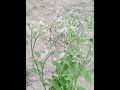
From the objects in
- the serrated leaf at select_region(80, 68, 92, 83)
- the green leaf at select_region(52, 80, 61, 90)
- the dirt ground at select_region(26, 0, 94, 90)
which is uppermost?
the dirt ground at select_region(26, 0, 94, 90)

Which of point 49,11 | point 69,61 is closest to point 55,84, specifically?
point 69,61

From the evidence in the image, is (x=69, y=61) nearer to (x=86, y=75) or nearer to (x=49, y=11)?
(x=86, y=75)

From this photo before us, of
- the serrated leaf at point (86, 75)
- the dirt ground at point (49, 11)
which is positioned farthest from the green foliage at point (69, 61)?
the dirt ground at point (49, 11)

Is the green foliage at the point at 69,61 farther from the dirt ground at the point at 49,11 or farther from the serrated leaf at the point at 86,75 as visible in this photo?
the dirt ground at the point at 49,11

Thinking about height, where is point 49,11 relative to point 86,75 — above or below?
above

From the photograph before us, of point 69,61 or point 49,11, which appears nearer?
point 69,61

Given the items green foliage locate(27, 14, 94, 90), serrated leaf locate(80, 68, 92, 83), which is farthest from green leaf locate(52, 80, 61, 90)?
serrated leaf locate(80, 68, 92, 83)

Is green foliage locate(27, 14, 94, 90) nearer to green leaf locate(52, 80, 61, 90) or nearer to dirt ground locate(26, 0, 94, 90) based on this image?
green leaf locate(52, 80, 61, 90)
